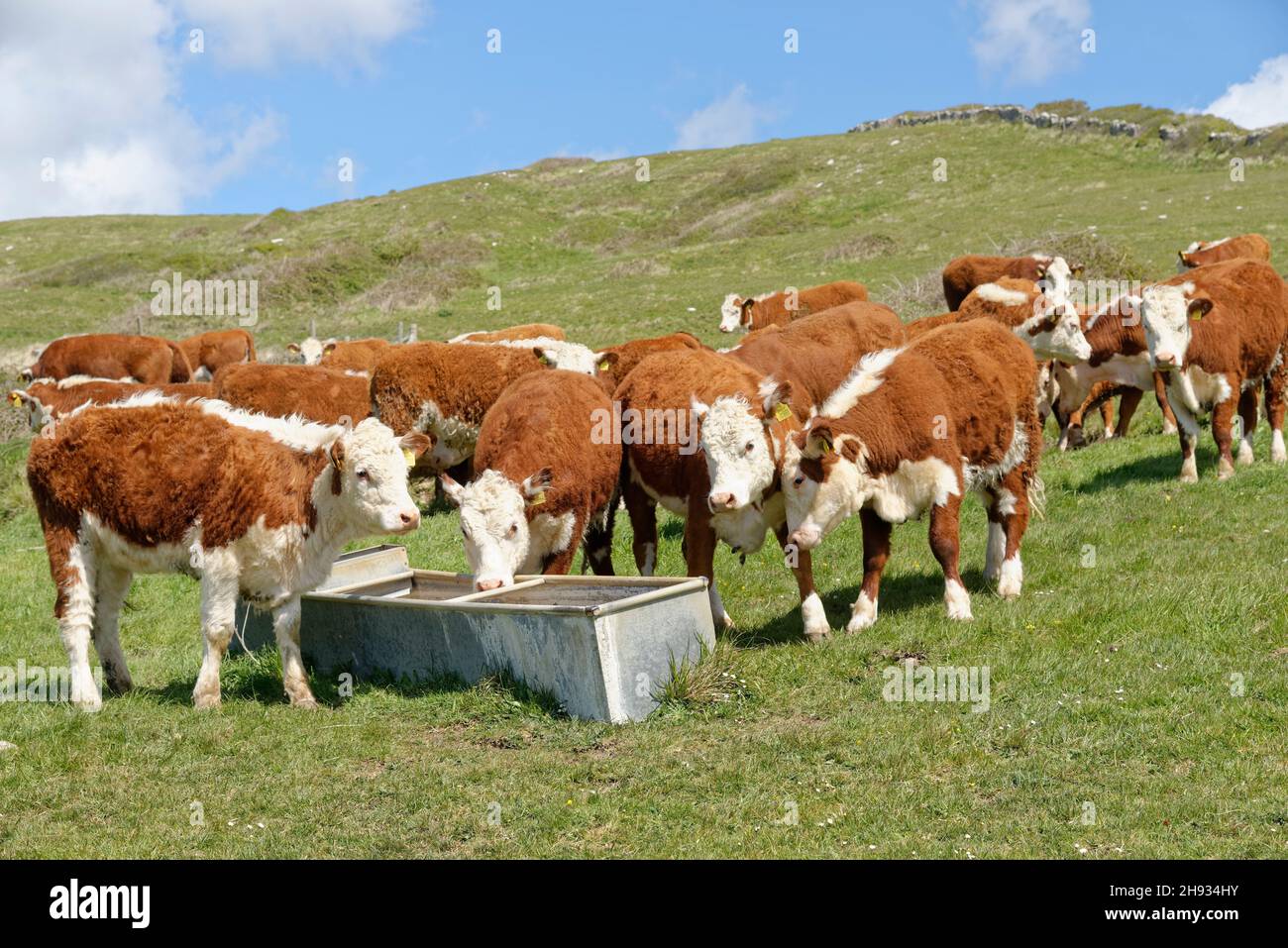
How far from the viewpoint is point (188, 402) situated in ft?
31.8

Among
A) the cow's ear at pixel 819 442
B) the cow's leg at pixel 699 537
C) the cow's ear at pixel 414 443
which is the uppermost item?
the cow's ear at pixel 414 443

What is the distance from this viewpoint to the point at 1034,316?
16.7m

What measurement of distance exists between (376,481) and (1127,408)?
A: 41.1 ft

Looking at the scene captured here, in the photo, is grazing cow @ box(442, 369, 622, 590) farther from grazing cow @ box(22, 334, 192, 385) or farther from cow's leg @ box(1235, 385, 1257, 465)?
grazing cow @ box(22, 334, 192, 385)

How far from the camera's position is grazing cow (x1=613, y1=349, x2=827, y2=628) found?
33.5 feet

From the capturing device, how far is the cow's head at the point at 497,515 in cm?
983

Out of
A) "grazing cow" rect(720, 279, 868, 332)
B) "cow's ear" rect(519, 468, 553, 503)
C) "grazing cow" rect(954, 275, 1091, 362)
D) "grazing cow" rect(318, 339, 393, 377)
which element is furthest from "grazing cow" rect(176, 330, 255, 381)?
"cow's ear" rect(519, 468, 553, 503)

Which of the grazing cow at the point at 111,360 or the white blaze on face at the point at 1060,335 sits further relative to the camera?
the grazing cow at the point at 111,360

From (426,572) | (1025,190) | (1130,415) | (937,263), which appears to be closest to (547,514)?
(426,572)

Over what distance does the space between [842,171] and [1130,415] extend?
43.4m

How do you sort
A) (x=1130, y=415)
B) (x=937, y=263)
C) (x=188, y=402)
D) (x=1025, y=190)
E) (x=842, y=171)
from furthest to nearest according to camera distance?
(x=842, y=171), (x=1025, y=190), (x=937, y=263), (x=1130, y=415), (x=188, y=402)

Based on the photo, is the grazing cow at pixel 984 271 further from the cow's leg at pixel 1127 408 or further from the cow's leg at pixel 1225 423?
the cow's leg at pixel 1225 423

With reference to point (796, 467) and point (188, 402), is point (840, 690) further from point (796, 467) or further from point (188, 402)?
point (188, 402)

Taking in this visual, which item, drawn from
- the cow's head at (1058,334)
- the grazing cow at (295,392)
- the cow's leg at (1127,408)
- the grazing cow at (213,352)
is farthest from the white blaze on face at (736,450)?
the grazing cow at (213,352)
